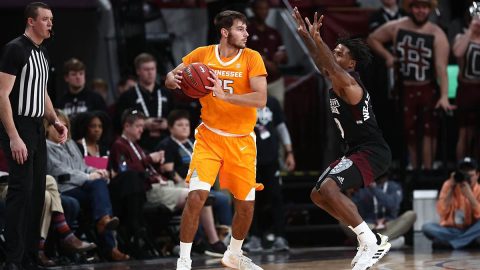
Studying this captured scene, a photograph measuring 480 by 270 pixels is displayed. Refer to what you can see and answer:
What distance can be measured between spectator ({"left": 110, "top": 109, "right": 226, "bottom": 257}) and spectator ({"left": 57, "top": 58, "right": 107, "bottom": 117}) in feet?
2.27

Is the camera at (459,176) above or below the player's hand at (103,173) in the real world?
below

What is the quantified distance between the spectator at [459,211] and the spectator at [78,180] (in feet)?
13.4

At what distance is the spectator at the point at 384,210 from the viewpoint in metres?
12.8

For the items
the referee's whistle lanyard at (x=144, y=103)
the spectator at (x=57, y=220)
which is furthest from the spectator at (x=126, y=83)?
the spectator at (x=57, y=220)

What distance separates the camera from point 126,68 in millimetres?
Result: 14336

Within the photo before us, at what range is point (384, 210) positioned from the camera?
513 inches

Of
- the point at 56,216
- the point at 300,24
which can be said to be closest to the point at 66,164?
the point at 56,216

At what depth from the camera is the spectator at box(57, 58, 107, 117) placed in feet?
40.4

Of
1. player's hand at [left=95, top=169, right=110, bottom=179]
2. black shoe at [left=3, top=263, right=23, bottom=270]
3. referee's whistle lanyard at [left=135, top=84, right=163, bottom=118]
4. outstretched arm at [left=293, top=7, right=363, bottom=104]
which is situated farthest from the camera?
referee's whistle lanyard at [left=135, top=84, right=163, bottom=118]

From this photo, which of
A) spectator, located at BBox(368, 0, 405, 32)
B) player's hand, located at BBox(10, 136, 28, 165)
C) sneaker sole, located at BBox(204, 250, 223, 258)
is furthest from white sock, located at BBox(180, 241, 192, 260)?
spectator, located at BBox(368, 0, 405, 32)

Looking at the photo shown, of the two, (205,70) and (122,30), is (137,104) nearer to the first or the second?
(122,30)

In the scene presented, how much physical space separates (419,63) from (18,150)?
6.19 meters

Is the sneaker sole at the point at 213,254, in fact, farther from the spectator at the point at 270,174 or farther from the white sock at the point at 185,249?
the white sock at the point at 185,249

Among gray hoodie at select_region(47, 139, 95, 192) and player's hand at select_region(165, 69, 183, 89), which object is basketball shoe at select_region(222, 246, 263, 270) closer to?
player's hand at select_region(165, 69, 183, 89)
